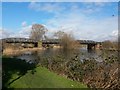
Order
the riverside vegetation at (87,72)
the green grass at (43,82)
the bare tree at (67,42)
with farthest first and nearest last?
the bare tree at (67,42) → the riverside vegetation at (87,72) → the green grass at (43,82)

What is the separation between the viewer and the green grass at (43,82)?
9.66 meters

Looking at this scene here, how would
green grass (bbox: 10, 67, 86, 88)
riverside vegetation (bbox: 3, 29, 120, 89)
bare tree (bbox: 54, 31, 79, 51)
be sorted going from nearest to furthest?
green grass (bbox: 10, 67, 86, 88) → riverside vegetation (bbox: 3, 29, 120, 89) → bare tree (bbox: 54, 31, 79, 51)

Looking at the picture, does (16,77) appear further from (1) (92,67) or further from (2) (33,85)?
(1) (92,67)

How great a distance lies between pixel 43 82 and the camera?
32.9 feet

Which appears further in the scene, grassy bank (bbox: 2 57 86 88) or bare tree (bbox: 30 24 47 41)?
bare tree (bbox: 30 24 47 41)

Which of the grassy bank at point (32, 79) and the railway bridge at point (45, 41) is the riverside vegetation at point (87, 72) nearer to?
the grassy bank at point (32, 79)

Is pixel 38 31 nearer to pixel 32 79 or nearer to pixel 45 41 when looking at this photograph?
pixel 45 41

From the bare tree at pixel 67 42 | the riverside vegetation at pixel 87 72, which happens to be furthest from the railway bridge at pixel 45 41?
the riverside vegetation at pixel 87 72

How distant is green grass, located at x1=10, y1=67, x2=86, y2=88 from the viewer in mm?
9664

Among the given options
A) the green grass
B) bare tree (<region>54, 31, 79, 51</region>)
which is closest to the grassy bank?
the green grass

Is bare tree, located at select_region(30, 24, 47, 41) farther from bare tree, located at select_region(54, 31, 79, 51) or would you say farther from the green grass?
the green grass

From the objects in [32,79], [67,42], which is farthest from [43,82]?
[67,42]

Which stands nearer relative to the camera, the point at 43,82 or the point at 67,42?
the point at 43,82

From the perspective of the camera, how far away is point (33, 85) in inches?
379
